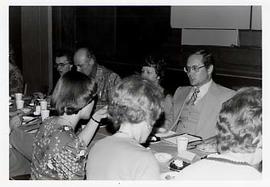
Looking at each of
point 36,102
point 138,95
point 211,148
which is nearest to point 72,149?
point 138,95

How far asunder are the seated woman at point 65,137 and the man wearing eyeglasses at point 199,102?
942 millimetres

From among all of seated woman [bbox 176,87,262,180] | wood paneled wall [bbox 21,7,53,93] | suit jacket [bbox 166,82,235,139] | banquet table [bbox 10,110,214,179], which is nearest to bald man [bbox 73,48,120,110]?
banquet table [bbox 10,110,214,179]

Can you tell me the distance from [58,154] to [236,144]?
736 mm

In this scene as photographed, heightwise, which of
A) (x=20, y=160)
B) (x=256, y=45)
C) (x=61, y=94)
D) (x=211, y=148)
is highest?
(x=256, y=45)

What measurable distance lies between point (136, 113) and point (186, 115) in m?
1.14

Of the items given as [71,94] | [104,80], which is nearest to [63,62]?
[104,80]

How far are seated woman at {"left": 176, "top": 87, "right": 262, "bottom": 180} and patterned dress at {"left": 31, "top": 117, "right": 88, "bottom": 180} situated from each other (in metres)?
0.50

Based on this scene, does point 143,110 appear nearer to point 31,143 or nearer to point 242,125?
point 242,125

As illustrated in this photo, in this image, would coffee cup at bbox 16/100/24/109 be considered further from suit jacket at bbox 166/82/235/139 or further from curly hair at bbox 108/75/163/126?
curly hair at bbox 108/75/163/126

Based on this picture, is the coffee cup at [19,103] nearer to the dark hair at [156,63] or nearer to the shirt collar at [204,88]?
the dark hair at [156,63]

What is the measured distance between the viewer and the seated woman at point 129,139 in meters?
1.35

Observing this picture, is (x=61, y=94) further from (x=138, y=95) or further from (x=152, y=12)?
(x=152, y=12)

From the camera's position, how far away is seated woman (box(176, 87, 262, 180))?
4.17 feet

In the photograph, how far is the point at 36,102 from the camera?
3107 mm
